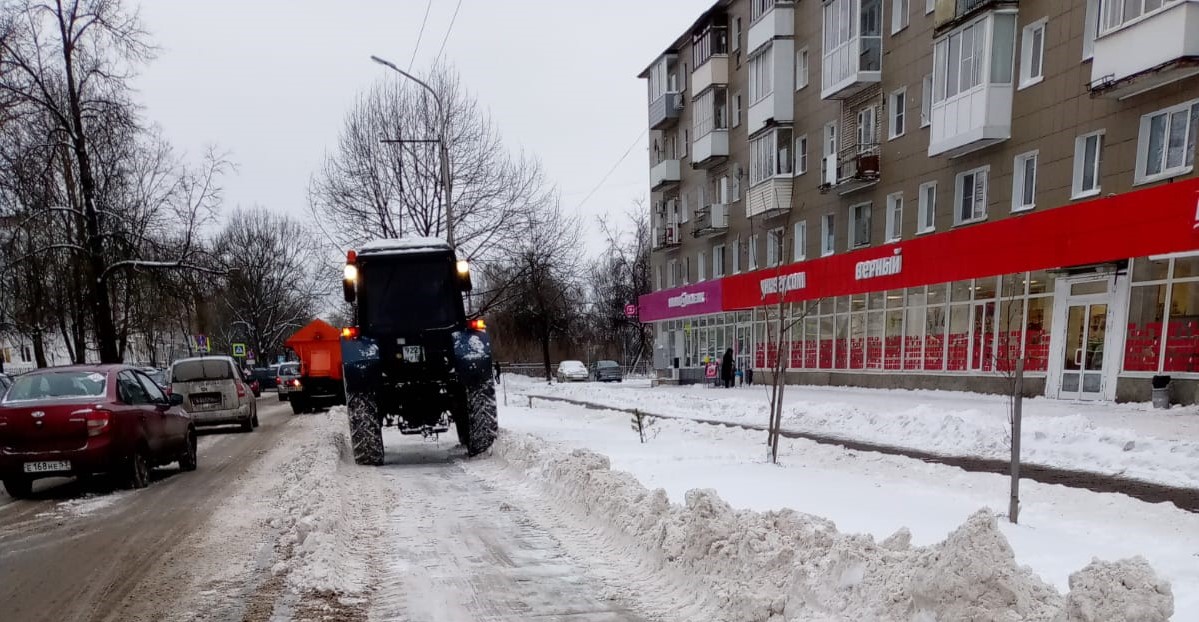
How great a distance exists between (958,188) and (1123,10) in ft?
18.7

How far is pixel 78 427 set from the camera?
26.6 ft

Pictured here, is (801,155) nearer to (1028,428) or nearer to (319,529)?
(1028,428)

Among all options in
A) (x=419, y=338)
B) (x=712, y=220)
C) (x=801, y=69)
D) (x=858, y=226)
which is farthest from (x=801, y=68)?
(x=419, y=338)

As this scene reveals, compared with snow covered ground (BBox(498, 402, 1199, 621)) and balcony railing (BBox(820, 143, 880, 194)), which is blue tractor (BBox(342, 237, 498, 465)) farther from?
balcony railing (BBox(820, 143, 880, 194))

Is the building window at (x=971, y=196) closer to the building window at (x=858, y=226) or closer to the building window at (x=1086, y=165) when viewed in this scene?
the building window at (x=1086, y=165)

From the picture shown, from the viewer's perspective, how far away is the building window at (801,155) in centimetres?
2544

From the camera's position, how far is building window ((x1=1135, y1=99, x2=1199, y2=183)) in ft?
43.3

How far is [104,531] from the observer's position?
21.6ft

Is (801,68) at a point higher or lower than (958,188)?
higher

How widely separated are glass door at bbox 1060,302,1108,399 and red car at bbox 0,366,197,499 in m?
17.5

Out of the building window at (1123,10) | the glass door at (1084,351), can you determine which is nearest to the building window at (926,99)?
the building window at (1123,10)

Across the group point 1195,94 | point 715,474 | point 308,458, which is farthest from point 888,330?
point 308,458

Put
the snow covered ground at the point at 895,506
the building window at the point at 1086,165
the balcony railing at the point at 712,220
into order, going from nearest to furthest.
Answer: the snow covered ground at the point at 895,506 < the building window at the point at 1086,165 < the balcony railing at the point at 712,220

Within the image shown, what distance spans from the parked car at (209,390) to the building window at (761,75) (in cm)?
2041
